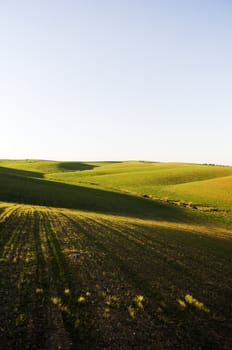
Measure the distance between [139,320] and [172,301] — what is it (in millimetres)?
2568

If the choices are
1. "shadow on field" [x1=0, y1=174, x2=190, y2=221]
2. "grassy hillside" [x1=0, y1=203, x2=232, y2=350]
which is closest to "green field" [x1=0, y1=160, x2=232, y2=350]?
"grassy hillside" [x1=0, y1=203, x2=232, y2=350]

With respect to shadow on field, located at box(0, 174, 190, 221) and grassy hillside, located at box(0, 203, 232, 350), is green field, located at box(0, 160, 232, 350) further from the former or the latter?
shadow on field, located at box(0, 174, 190, 221)

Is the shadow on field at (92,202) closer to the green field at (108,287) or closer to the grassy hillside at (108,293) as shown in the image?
the green field at (108,287)

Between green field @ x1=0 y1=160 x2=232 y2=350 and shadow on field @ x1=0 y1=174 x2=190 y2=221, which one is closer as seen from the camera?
green field @ x1=0 y1=160 x2=232 y2=350

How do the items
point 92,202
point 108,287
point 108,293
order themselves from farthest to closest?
point 92,202 < point 108,287 < point 108,293

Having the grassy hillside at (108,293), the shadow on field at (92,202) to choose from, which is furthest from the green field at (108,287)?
the shadow on field at (92,202)

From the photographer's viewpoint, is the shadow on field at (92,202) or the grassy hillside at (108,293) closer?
the grassy hillside at (108,293)

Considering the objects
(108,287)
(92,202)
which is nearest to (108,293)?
(108,287)

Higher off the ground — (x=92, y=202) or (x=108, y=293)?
(x=108, y=293)

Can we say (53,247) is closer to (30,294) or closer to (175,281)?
(30,294)

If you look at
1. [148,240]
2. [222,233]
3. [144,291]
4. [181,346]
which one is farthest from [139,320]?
[222,233]

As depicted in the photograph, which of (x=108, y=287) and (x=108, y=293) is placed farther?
(x=108, y=287)

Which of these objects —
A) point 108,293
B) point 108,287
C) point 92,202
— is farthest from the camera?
point 92,202

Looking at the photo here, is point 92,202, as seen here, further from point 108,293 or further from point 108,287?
point 108,293
